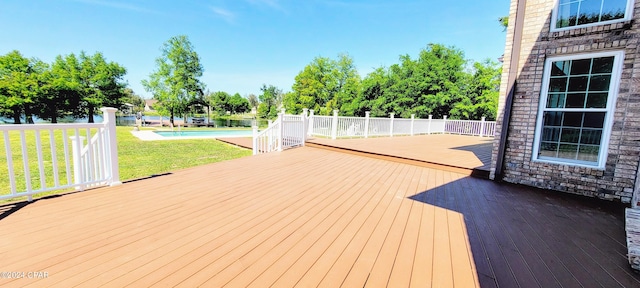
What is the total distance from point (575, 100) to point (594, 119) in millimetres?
360

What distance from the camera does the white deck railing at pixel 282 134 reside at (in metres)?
6.94

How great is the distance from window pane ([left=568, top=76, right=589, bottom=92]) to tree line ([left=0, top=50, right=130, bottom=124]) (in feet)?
115

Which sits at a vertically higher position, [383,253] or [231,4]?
[231,4]

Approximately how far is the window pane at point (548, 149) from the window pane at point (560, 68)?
1.10m

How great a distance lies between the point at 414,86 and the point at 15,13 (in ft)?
87.2

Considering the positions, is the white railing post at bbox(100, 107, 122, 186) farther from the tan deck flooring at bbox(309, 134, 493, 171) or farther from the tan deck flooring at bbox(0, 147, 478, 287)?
the tan deck flooring at bbox(309, 134, 493, 171)

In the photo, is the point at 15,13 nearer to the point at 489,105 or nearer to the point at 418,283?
the point at 418,283

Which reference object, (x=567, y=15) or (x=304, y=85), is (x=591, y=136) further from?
(x=304, y=85)

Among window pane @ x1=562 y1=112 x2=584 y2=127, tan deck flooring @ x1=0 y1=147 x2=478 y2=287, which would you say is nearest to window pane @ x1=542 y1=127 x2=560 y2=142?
window pane @ x1=562 y1=112 x2=584 y2=127

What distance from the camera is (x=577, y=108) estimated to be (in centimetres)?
358

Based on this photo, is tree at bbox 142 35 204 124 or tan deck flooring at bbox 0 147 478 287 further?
tree at bbox 142 35 204 124

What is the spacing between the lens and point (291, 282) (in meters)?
1.49

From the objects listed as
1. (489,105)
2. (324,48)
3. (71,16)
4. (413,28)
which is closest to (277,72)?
(324,48)

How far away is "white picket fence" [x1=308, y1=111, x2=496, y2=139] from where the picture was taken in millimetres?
9969
